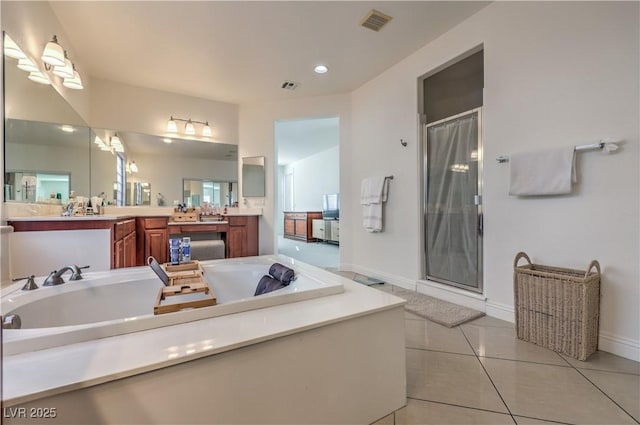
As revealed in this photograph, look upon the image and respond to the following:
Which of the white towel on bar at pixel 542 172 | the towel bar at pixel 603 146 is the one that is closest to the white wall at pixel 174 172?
the white towel on bar at pixel 542 172

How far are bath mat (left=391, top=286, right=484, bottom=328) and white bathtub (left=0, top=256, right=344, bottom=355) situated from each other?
118 cm

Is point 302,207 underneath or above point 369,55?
underneath

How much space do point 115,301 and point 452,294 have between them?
8.91 feet

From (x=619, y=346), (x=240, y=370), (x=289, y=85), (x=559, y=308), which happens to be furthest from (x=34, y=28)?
(x=619, y=346)

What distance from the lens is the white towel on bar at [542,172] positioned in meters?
1.86

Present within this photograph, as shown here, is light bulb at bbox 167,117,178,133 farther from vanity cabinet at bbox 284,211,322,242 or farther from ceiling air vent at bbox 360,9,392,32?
vanity cabinet at bbox 284,211,322,242

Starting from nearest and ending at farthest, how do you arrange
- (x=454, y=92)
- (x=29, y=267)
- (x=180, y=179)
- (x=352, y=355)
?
(x=352, y=355), (x=29, y=267), (x=454, y=92), (x=180, y=179)

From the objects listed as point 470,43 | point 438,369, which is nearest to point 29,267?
point 438,369

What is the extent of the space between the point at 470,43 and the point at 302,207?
7.37m

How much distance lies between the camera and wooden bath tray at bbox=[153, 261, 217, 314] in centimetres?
116

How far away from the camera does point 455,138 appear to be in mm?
2787

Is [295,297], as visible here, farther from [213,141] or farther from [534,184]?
[213,141]

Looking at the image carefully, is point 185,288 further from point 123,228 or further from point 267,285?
point 123,228

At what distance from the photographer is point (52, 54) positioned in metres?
2.11
